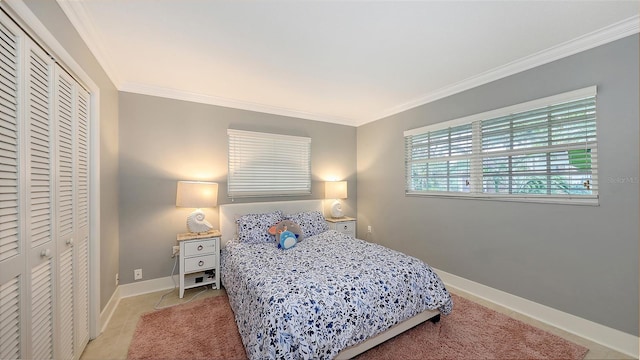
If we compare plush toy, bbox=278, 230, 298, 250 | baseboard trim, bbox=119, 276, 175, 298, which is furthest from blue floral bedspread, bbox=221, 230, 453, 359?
baseboard trim, bbox=119, 276, 175, 298

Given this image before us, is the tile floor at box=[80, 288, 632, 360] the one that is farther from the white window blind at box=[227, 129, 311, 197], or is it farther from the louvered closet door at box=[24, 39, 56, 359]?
the white window blind at box=[227, 129, 311, 197]

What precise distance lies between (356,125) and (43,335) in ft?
14.3

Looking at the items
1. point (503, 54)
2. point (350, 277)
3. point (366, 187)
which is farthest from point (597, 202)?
point (366, 187)

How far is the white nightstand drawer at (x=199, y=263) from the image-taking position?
2.72 meters

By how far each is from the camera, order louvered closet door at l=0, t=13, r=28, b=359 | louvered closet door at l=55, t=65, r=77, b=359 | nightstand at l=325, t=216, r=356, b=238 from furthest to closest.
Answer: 1. nightstand at l=325, t=216, r=356, b=238
2. louvered closet door at l=55, t=65, r=77, b=359
3. louvered closet door at l=0, t=13, r=28, b=359

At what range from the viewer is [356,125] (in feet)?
14.9

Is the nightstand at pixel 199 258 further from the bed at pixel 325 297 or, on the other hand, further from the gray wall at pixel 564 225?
the gray wall at pixel 564 225

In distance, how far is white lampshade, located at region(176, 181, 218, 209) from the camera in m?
2.75

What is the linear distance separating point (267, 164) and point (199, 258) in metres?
1.58

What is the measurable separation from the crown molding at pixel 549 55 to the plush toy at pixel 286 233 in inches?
98.0

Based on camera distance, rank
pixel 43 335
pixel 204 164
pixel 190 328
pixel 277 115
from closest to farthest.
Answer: pixel 43 335 < pixel 190 328 < pixel 204 164 < pixel 277 115

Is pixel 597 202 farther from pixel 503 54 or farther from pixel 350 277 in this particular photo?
pixel 350 277

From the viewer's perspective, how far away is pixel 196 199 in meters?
2.79

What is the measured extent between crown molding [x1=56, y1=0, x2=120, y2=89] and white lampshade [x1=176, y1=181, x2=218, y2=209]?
134 cm
